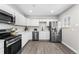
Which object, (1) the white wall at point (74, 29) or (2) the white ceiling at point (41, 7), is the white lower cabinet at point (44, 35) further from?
(1) the white wall at point (74, 29)

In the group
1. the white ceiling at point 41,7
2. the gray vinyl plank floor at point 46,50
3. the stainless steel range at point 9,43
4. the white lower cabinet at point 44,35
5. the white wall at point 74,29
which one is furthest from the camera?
the white lower cabinet at point 44,35

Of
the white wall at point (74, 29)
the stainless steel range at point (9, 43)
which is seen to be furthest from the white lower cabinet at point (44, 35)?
the stainless steel range at point (9, 43)

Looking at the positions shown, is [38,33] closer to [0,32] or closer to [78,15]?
[78,15]

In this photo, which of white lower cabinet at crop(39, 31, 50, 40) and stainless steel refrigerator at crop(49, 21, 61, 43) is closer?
stainless steel refrigerator at crop(49, 21, 61, 43)

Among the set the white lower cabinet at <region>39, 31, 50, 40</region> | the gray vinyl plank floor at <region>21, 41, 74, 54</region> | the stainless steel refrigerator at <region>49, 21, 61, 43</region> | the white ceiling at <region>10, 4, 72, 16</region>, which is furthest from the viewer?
→ the white lower cabinet at <region>39, 31, 50, 40</region>

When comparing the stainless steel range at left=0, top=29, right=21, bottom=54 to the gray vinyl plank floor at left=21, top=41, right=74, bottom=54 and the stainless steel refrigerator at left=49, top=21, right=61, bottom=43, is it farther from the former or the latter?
the stainless steel refrigerator at left=49, top=21, right=61, bottom=43

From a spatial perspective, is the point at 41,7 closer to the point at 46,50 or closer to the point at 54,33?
the point at 46,50

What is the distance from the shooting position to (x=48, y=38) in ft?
28.1

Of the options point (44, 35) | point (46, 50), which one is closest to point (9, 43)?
point (46, 50)

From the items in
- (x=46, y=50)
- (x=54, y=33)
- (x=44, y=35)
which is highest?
(x=54, y=33)

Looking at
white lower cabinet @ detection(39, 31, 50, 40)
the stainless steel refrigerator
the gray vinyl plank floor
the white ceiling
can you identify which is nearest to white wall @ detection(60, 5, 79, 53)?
the gray vinyl plank floor

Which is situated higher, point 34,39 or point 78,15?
point 78,15
